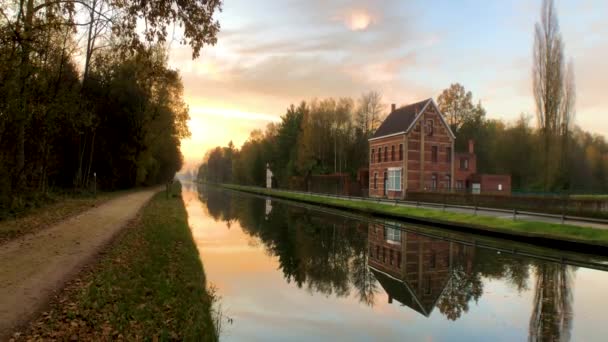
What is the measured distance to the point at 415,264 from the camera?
1320cm

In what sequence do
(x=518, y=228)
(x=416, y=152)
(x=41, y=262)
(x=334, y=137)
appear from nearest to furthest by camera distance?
(x=41, y=262) < (x=518, y=228) < (x=416, y=152) < (x=334, y=137)

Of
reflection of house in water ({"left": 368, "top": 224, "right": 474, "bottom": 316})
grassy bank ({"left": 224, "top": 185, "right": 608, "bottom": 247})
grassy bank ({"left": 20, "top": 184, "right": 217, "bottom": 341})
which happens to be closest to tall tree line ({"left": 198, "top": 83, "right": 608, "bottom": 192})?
grassy bank ({"left": 224, "top": 185, "right": 608, "bottom": 247})

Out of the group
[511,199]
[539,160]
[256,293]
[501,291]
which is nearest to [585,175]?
[539,160]

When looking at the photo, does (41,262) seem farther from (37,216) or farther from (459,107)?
(459,107)

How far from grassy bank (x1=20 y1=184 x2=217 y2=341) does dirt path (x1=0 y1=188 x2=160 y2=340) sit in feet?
1.13

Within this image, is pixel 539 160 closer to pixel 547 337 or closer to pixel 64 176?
pixel 547 337

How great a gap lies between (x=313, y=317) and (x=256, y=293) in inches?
90.1

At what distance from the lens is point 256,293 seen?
10.2 meters

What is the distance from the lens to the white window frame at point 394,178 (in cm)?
4166

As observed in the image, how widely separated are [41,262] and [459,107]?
228ft

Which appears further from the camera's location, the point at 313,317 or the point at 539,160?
the point at 539,160

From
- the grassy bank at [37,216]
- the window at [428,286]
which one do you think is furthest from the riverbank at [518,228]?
the grassy bank at [37,216]

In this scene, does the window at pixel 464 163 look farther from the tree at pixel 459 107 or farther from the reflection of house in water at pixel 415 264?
the reflection of house in water at pixel 415 264

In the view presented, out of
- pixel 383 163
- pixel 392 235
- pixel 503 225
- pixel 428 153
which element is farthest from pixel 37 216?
pixel 428 153
